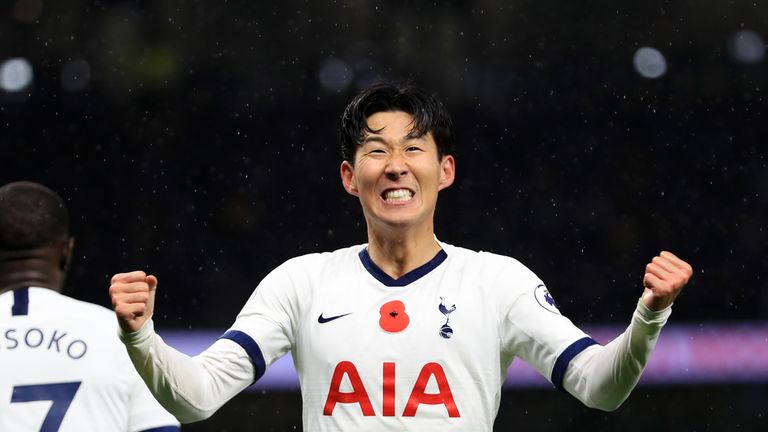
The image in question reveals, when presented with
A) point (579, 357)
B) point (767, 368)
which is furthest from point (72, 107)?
point (579, 357)

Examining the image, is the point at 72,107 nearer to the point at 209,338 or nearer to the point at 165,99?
the point at 165,99

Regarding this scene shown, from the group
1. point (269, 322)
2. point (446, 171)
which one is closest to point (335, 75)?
point (446, 171)

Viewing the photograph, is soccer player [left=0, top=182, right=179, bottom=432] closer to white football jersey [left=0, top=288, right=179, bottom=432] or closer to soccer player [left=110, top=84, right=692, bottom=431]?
white football jersey [left=0, top=288, right=179, bottom=432]

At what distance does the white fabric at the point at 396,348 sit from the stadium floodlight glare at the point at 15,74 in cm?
677

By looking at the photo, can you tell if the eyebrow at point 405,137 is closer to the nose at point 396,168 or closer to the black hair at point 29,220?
the nose at point 396,168

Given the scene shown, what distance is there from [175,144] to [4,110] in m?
1.48

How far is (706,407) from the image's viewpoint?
8.42m

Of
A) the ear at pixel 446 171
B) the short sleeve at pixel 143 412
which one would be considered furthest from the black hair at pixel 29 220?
the ear at pixel 446 171

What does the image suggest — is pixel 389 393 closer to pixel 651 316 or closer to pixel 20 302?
pixel 651 316

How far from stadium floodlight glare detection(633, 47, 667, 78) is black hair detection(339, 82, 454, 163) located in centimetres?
647

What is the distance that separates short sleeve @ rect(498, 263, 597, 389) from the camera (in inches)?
110

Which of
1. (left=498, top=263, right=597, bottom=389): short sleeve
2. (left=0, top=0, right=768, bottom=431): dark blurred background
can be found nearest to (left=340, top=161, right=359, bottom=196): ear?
(left=498, top=263, right=597, bottom=389): short sleeve

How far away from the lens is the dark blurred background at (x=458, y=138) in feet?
28.2

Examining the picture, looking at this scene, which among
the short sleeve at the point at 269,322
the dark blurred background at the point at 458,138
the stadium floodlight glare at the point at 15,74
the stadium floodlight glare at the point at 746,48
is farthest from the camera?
the stadium floodlight glare at the point at 746,48
